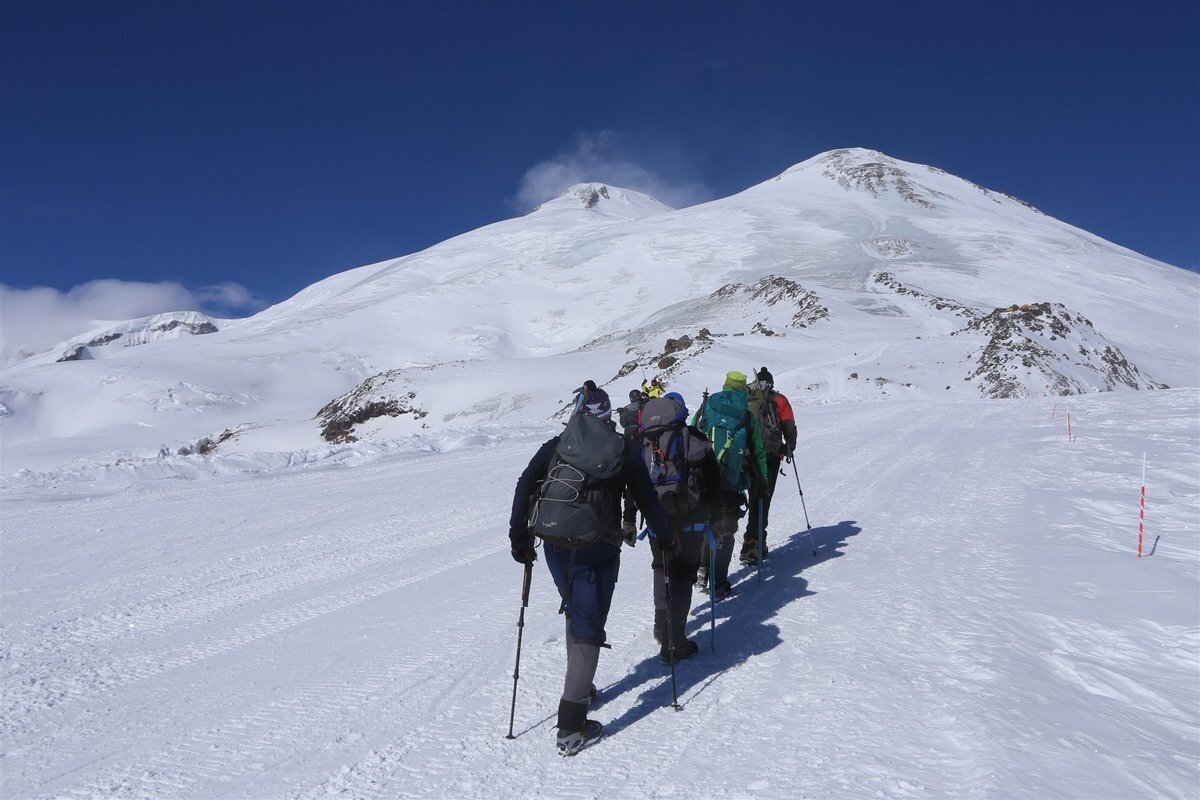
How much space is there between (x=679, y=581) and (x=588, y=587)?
47.0 inches

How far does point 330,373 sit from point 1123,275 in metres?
81.0

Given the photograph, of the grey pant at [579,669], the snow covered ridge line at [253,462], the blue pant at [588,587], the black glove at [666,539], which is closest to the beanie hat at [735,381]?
the black glove at [666,539]

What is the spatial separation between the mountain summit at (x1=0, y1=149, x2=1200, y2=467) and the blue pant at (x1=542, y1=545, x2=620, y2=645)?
16.3 metres

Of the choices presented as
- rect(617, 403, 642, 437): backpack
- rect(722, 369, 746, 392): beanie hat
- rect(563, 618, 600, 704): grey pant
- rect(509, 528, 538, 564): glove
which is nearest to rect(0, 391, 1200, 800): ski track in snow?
rect(563, 618, 600, 704): grey pant

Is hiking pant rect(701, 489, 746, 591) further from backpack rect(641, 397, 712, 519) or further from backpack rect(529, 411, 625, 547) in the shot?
backpack rect(529, 411, 625, 547)

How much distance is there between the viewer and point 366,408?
1722 inches

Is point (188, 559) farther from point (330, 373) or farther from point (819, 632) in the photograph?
point (330, 373)

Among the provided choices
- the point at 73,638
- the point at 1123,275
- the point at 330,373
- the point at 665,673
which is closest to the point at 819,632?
the point at 665,673

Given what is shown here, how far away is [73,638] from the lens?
5625mm

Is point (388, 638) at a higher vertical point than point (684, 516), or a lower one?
lower

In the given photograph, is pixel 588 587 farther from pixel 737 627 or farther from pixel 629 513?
pixel 737 627

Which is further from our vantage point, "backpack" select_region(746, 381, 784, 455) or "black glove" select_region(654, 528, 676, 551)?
"backpack" select_region(746, 381, 784, 455)

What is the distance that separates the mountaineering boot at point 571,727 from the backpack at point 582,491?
89 centimetres

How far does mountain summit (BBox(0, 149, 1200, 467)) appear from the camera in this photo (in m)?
38.2
